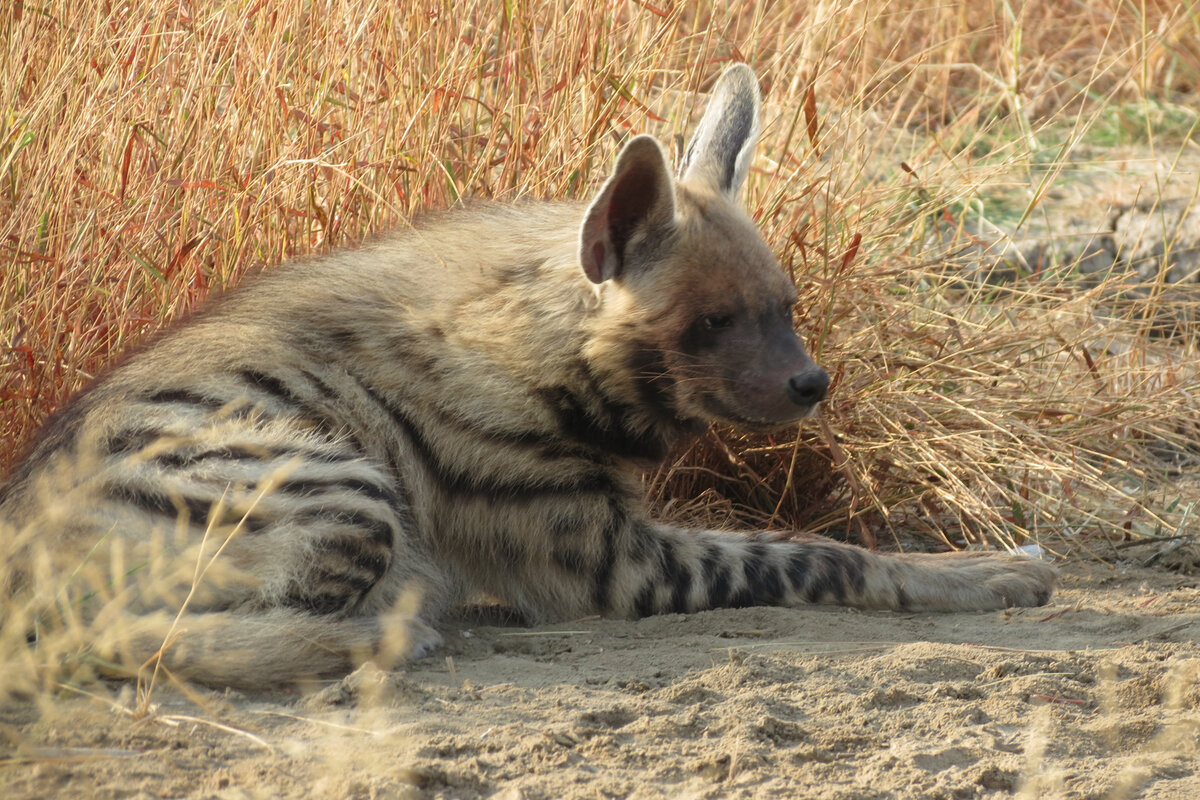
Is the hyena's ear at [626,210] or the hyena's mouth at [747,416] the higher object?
the hyena's ear at [626,210]

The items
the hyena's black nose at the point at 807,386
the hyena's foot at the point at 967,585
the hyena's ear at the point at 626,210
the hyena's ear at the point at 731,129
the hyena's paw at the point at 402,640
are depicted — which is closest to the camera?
the hyena's paw at the point at 402,640

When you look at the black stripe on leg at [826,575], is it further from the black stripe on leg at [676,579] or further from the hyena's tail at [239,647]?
the hyena's tail at [239,647]

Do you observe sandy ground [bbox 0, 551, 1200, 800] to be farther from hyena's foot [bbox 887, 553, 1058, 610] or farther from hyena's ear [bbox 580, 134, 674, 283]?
hyena's ear [bbox 580, 134, 674, 283]

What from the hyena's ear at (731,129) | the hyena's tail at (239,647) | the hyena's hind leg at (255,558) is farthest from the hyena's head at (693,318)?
the hyena's tail at (239,647)

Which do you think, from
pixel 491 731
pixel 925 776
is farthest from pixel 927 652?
pixel 491 731

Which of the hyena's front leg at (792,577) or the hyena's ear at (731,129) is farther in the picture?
the hyena's ear at (731,129)

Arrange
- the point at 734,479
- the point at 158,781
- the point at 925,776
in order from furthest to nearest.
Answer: the point at 734,479, the point at 925,776, the point at 158,781

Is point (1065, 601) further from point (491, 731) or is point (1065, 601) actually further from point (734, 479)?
point (491, 731)

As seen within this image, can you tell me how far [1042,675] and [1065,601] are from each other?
91cm

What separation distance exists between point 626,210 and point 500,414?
64cm

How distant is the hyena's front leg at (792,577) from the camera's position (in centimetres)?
372

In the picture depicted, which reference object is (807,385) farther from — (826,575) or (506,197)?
(506,197)

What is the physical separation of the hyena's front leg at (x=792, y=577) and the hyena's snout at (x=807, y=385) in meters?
0.50

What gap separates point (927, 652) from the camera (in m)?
3.20
